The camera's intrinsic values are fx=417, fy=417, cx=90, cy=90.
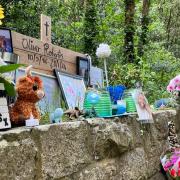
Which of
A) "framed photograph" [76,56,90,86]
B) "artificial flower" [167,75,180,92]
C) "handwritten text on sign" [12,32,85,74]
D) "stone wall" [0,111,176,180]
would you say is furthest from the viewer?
"artificial flower" [167,75,180,92]

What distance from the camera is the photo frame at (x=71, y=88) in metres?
2.49

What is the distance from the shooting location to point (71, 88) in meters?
2.62

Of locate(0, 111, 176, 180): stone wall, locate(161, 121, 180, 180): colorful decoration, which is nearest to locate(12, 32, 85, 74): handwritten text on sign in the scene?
locate(0, 111, 176, 180): stone wall

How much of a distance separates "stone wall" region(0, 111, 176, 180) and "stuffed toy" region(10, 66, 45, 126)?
3.1 inches

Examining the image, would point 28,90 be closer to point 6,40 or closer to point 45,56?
point 6,40

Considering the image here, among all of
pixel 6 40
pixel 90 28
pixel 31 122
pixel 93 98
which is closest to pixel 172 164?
pixel 93 98

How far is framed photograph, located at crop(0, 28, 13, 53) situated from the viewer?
2279 mm

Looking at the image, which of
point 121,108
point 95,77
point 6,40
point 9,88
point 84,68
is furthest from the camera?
point 95,77

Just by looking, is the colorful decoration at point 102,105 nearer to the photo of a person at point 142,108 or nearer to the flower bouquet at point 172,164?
the photo of a person at point 142,108

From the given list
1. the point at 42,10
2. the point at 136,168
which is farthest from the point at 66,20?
the point at 136,168

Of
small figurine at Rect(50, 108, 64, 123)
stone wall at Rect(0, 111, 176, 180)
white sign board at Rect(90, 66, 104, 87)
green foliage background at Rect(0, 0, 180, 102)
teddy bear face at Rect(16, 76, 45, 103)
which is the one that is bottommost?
stone wall at Rect(0, 111, 176, 180)

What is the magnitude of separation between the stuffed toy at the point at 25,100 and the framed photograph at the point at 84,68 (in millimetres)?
1343

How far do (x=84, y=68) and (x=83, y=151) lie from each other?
132cm

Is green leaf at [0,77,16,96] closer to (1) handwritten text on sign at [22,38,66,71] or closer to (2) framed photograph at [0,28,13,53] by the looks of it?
(2) framed photograph at [0,28,13,53]
